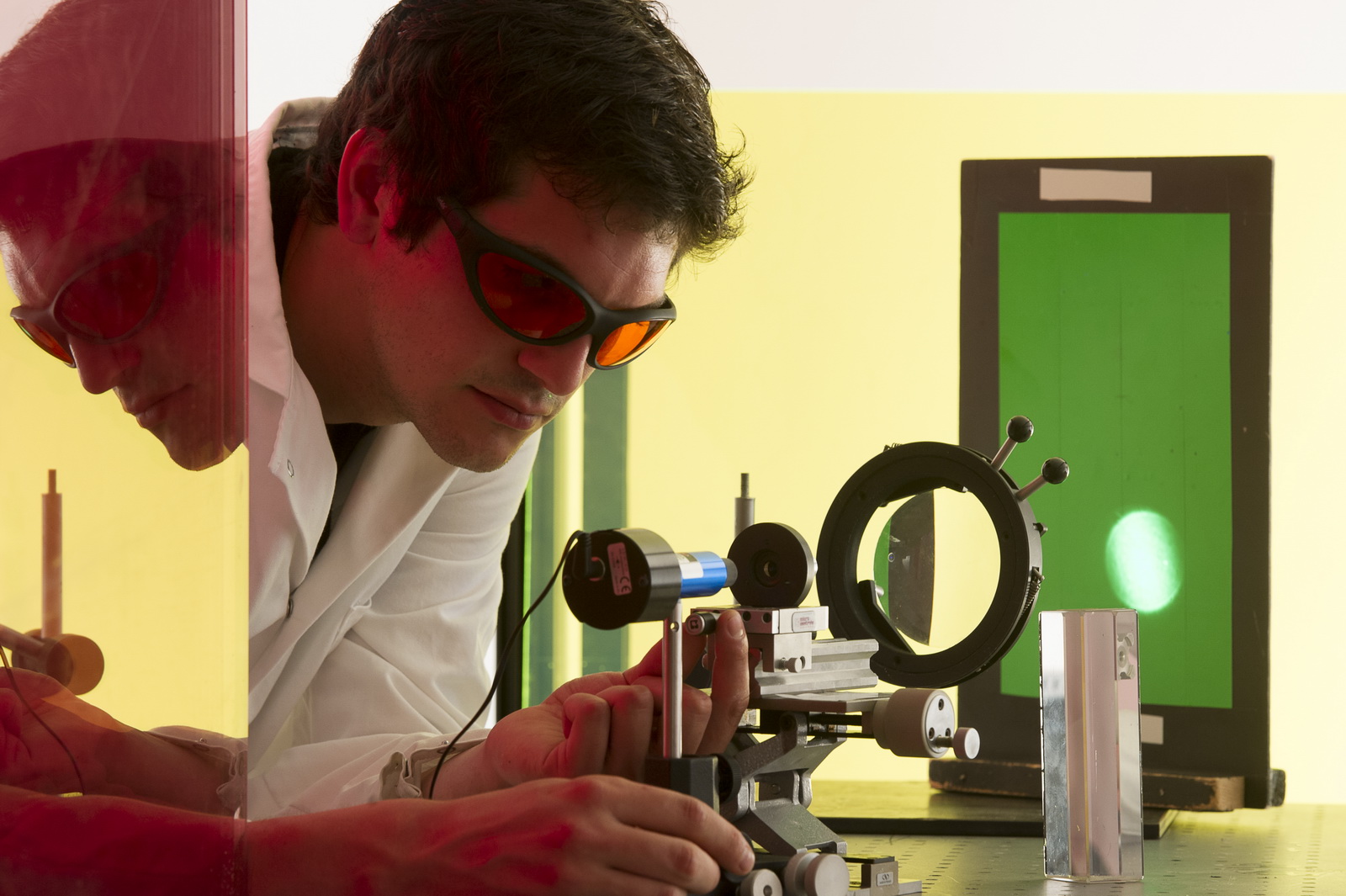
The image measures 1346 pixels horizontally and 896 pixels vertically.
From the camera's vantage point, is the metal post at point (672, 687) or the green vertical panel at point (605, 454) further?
the green vertical panel at point (605, 454)

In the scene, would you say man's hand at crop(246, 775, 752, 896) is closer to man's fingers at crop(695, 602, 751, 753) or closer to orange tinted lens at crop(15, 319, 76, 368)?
man's fingers at crop(695, 602, 751, 753)

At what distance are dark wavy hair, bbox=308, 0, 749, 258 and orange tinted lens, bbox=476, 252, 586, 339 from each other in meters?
0.09

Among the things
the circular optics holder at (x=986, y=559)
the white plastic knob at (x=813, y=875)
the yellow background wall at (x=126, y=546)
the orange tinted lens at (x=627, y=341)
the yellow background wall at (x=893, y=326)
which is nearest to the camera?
the yellow background wall at (x=126, y=546)

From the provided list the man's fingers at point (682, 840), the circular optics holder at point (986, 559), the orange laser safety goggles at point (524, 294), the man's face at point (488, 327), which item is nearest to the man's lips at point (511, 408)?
the man's face at point (488, 327)

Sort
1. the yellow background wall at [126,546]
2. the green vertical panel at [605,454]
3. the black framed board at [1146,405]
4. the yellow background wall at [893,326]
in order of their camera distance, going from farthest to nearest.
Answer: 1. the green vertical panel at [605,454]
2. the yellow background wall at [893,326]
3. the black framed board at [1146,405]
4. the yellow background wall at [126,546]

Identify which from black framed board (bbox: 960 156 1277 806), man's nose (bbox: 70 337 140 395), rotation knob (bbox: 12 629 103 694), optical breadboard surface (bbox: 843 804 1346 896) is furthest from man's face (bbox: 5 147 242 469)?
black framed board (bbox: 960 156 1277 806)

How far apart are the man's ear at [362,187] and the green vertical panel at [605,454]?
722mm

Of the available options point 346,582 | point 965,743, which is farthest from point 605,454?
point 965,743

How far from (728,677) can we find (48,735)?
18.9 inches

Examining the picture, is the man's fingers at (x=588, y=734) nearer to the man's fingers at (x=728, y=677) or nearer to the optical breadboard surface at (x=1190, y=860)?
the man's fingers at (x=728, y=677)

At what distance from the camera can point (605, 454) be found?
203 centimetres

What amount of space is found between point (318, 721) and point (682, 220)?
77 centimetres

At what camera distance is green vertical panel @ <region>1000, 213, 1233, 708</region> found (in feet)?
5.43

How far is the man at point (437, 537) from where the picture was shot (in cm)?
84
